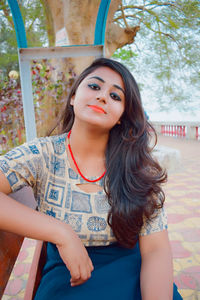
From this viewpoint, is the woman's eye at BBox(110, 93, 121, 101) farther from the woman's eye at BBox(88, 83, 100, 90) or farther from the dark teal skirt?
the dark teal skirt

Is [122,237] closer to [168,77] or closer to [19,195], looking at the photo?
[19,195]

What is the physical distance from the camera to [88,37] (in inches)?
160

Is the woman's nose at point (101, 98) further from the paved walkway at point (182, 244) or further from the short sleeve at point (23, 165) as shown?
the paved walkway at point (182, 244)

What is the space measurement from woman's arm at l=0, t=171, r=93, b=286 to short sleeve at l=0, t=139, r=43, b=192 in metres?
0.10

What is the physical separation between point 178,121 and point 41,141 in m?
12.7

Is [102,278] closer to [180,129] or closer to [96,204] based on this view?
[96,204]

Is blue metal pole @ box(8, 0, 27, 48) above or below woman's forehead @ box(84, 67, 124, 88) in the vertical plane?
above

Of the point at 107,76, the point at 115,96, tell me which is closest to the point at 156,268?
the point at 115,96

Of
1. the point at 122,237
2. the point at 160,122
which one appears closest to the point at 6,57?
the point at 122,237

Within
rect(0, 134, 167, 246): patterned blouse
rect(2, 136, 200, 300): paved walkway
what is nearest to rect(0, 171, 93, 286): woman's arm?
rect(0, 134, 167, 246): patterned blouse

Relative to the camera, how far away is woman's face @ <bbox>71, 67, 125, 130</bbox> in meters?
1.15

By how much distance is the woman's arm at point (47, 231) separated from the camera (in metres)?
0.88

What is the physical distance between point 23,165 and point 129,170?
0.51 m

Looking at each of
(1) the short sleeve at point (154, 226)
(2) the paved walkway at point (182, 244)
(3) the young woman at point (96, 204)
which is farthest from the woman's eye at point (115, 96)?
(2) the paved walkway at point (182, 244)
